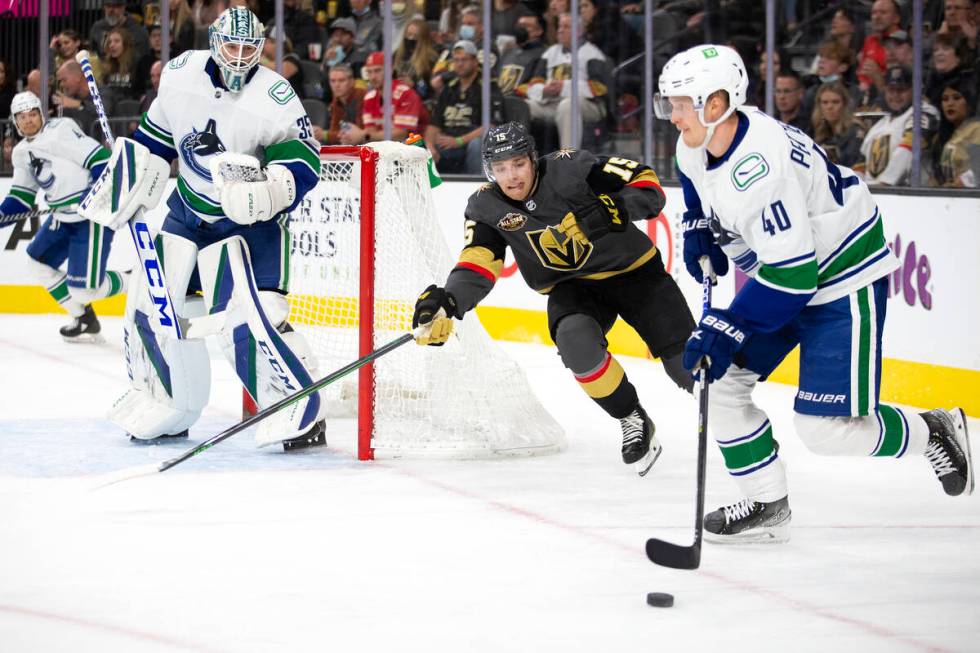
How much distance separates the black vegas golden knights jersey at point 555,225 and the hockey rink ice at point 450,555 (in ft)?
1.88

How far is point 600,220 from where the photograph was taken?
12.5 ft

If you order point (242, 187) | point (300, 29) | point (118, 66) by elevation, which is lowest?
point (242, 187)

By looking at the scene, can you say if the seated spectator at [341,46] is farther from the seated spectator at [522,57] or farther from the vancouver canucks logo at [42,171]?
the vancouver canucks logo at [42,171]

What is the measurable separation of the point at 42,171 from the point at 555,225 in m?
3.87

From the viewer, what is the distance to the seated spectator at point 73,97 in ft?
28.1

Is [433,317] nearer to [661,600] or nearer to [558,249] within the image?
[558,249]

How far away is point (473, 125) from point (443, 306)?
402cm

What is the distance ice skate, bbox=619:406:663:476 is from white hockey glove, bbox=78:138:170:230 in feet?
5.13

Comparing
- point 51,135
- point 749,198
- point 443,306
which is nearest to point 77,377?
point 51,135

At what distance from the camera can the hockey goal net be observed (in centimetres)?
430

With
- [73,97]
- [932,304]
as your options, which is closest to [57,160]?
[73,97]

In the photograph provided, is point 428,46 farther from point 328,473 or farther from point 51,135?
point 328,473

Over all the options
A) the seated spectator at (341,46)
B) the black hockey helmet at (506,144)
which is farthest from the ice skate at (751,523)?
the seated spectator at (341,46)

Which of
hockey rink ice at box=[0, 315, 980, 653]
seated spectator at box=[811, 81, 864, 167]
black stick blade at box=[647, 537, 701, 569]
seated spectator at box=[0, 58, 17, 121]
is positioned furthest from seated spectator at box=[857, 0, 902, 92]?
seated spectator at box=[0, 58, 17, 121]
